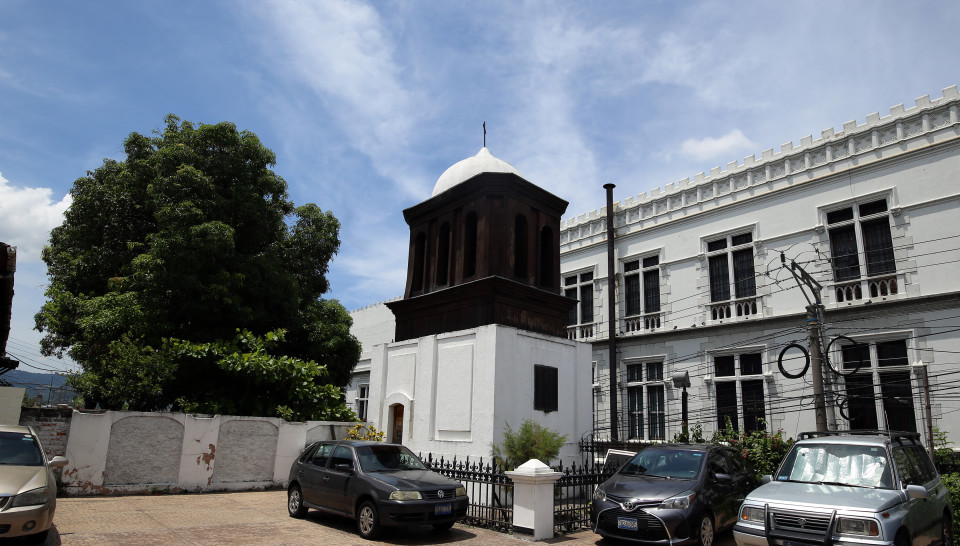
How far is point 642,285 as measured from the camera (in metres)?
23.9

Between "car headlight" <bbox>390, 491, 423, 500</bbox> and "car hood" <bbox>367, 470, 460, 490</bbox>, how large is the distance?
79 millimetres

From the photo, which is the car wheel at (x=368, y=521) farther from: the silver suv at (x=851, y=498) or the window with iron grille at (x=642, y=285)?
the window with iron grille at (x=642, y=285)

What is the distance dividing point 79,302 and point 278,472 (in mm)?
9236

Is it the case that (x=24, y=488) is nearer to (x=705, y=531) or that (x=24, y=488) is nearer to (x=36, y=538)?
(x=36, y=538)

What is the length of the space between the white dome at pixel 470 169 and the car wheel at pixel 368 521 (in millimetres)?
9402

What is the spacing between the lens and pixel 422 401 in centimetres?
1484

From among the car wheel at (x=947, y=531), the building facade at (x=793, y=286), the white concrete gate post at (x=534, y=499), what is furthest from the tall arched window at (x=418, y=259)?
the car wheel at (x=947, y=531)

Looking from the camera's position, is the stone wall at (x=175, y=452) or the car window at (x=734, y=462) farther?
the stone wall at (x=175, y=452)

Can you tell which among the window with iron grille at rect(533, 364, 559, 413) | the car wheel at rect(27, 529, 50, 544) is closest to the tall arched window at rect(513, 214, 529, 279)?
the window with iron grille at rect(533, 364, 559, 413)

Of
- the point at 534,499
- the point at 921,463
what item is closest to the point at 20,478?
the point at 534,499

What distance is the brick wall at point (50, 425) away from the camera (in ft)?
39.3

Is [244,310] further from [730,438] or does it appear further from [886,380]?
[886,380]

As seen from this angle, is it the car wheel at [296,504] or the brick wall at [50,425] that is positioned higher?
the brick wall at [50,425]

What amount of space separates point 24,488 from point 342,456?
14.8ft
